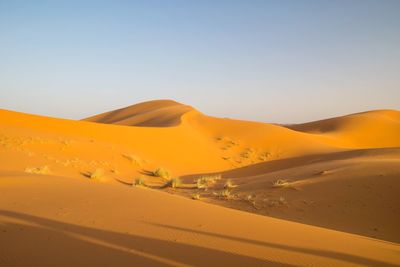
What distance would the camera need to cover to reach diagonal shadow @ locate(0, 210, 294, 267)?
3320 millimetres

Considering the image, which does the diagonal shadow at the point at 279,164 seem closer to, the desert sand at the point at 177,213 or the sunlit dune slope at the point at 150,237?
the desert sand at the point at 177,213

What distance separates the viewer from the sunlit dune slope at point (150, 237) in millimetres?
3453

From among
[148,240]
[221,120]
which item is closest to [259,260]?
[148,240]

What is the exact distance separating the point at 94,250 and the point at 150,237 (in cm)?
72

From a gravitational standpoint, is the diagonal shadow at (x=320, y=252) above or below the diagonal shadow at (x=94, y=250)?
below

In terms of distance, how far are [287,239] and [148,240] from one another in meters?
1.86

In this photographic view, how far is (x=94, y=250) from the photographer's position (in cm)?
357

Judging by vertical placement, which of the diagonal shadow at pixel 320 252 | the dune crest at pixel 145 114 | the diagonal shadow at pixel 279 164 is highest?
the dune crest at pixel 145 114

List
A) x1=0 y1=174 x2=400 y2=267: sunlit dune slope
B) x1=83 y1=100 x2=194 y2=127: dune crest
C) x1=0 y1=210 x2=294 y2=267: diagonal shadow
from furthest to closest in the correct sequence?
x1=83 y1=100 x2=194 y2=127: dune crest
x1=0 y1=174 x2=400 y2=267: sunlit dune slope
x1=0 y1=210 x2=294 y2=267: diagonal shadow

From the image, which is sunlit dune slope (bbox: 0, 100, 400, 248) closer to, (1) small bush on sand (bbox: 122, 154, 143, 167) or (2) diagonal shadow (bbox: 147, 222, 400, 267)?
(1) small bush on sand (bbox: 122, 154, 143, 167)

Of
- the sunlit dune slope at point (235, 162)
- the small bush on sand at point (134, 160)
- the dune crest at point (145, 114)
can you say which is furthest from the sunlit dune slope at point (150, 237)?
the dune crest at point (145, 114)

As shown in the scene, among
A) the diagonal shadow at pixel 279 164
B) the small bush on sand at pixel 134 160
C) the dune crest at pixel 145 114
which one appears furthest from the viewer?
the dune crest at pixel 145 114

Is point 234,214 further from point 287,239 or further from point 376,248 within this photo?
point 376,248

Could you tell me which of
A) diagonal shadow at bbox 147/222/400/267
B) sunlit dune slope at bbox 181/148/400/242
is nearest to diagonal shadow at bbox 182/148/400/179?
sunlit dune slope at bbox 181/148/400/242
